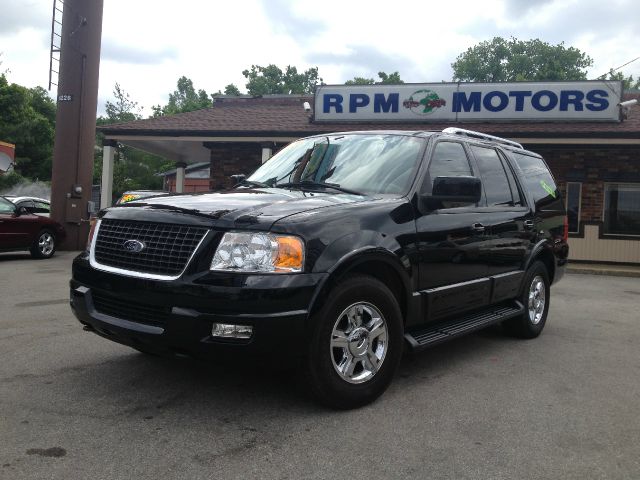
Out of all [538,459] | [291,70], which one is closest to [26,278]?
[538,459]

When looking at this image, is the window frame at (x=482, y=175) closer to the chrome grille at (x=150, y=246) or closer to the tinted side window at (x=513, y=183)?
the tinted side window at (x=513, y=183)

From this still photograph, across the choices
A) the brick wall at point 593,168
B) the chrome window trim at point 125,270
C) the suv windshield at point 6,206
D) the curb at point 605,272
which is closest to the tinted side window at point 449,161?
the chrome window trim at point 125,270

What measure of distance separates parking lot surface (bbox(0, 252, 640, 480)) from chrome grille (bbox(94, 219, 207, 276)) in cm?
78

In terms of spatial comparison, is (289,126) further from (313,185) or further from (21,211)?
(313,185)

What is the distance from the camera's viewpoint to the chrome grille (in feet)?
10.8

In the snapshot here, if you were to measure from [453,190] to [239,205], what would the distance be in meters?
1.53

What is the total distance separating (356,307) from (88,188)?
42.5ft

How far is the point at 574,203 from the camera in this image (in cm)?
1441

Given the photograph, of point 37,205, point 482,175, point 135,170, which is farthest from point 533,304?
point 135,170

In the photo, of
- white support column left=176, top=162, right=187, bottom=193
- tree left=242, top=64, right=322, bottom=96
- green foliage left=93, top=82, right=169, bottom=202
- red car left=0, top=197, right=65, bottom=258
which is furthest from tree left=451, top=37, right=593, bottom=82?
red car left=0, top=197, right=65, bottom=258

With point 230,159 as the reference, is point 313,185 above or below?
below

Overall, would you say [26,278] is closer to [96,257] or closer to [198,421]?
[96,257]

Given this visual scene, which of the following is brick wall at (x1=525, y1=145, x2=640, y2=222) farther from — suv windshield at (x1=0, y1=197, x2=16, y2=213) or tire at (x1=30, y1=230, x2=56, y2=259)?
suv windshield at (x1=0, y1=197, x2=16, y2=213)

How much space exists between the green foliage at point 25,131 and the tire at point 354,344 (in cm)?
4524
